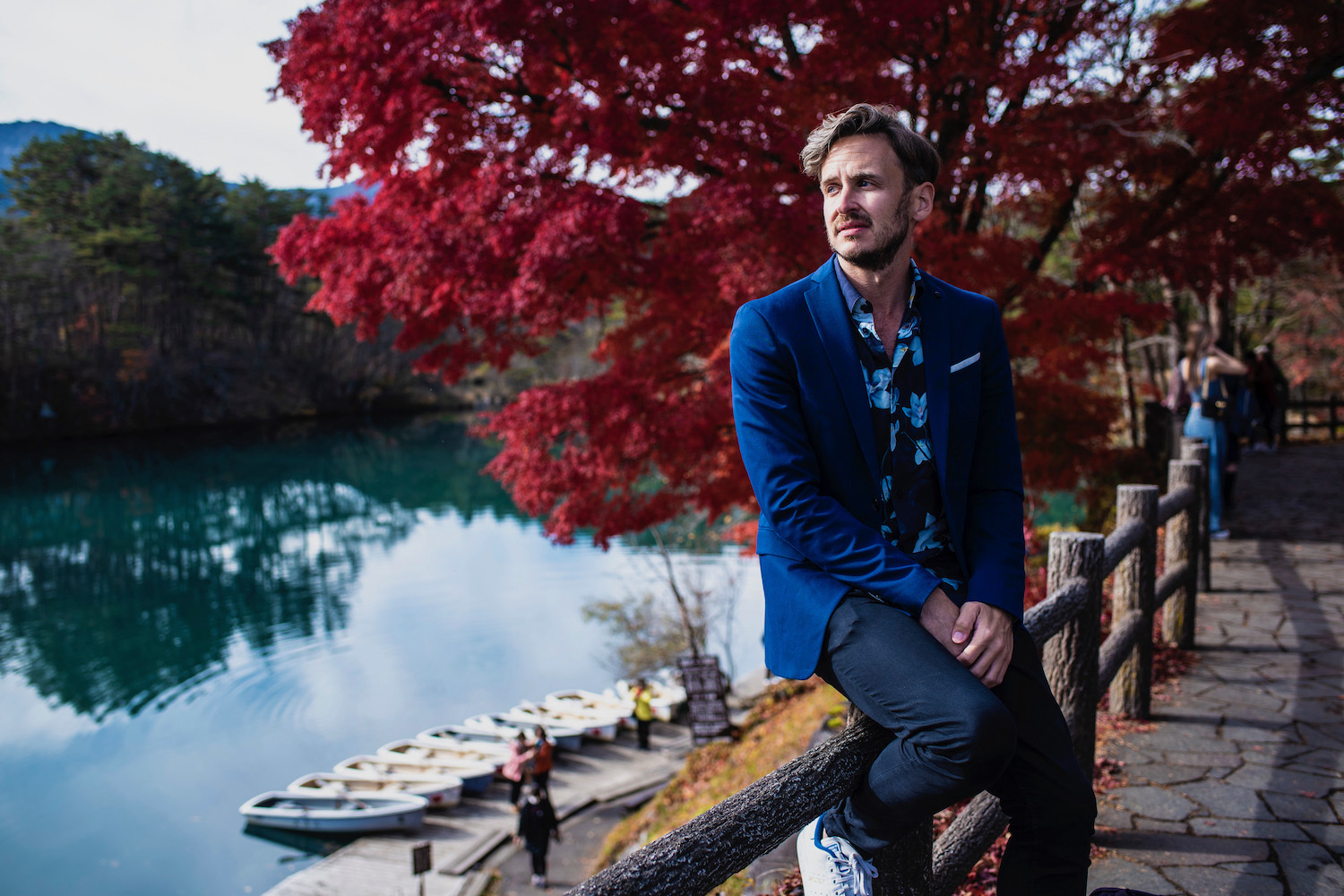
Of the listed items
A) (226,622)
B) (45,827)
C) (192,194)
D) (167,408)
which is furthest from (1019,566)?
(167,408)

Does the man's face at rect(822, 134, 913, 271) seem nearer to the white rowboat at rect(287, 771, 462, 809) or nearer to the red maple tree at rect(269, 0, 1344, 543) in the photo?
the red maple tree at rect(269, 0, 1344, 543)

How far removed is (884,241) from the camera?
162 cm

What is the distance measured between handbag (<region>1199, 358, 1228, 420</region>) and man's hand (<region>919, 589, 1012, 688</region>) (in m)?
6.40

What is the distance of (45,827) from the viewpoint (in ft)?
40.8

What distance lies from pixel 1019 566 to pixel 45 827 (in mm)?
15665

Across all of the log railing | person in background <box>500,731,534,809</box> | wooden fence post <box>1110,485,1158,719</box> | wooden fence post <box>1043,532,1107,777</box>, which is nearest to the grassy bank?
person in background <box>500,731,534,809</box>

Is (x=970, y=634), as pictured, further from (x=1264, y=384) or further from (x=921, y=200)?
(x=1264, y=384)

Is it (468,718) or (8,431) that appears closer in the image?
(468,718)

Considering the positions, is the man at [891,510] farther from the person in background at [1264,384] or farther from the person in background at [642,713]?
the person in background at [642,713]

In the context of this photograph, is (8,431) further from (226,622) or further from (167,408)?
(226,622)

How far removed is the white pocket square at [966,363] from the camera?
1670mm

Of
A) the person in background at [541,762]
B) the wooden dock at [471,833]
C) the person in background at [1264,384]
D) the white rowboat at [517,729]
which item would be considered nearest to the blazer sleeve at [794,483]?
the person in background at [541,762]

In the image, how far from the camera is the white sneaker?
1496 mm

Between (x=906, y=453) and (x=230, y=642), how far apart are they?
20578 millimetres
